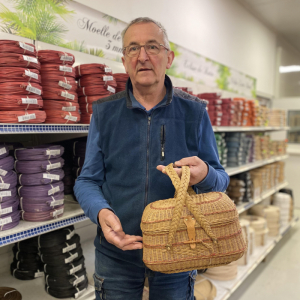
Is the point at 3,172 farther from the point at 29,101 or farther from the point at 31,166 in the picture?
the point at 29,101

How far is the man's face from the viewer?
124cm

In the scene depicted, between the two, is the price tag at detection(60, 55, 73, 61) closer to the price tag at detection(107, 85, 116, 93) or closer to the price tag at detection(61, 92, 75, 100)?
the price tag at detection(61, 92, 75, 100)

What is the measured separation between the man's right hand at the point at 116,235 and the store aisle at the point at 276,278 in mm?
2600

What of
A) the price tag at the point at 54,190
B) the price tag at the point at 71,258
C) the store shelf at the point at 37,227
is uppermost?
the price tag at the point at 54,190

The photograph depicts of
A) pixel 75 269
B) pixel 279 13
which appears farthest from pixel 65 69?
pixel 279 13

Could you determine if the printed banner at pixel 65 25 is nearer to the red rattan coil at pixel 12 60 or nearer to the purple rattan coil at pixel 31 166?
the red rattan coil at pixel 12 60

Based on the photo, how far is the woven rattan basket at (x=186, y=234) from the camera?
103 cm

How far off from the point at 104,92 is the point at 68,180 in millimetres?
740

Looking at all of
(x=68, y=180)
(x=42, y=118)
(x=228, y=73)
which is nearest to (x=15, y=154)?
(x=42, y=118)

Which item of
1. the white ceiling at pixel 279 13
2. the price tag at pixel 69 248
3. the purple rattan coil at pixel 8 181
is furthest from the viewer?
the white ceiling at pixel 279 13

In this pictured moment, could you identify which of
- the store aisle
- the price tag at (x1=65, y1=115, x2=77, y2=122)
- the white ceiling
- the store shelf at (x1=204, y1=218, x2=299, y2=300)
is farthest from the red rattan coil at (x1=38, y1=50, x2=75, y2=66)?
the white ceiling

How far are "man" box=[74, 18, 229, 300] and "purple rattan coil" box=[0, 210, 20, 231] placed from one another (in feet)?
1.74

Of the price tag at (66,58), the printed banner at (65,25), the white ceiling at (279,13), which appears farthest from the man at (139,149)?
the white ceiling at (279,13)

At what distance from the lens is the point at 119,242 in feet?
3.44
